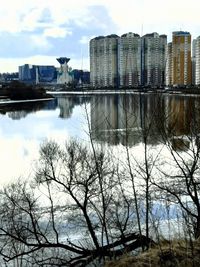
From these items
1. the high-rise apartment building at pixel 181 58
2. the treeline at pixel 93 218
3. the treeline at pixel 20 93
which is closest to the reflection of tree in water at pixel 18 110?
the treeline at pixel 20 93

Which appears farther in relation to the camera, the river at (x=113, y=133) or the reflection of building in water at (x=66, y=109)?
the reflection of building in water at (x=66, y=109)

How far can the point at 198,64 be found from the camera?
69.3 meters

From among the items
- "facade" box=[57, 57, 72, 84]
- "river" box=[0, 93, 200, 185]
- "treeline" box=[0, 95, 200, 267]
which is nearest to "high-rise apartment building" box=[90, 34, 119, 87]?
"river" box=[0, 93, 200, 185]

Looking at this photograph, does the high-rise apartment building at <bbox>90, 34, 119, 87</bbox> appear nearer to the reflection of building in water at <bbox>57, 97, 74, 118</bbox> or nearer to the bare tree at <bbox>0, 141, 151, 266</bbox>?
the reflection of building in water at <bbox>57, 97, 74, 118</bbox>

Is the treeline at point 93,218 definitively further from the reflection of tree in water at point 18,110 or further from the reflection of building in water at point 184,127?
the reflection of tree in water at point 18,110

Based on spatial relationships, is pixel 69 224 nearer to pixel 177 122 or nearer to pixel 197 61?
pixel 177 122

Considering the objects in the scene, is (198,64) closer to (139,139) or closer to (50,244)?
(139,139)

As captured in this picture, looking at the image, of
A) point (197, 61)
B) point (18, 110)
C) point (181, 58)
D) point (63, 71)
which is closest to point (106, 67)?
point (18, 110)

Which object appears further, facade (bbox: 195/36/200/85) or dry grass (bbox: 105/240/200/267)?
facade (bbox: 195/36/200/85)

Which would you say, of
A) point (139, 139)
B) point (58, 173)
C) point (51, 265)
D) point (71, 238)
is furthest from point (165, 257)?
point (139, 139)

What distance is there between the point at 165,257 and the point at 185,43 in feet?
226

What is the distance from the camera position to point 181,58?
60.6 meters

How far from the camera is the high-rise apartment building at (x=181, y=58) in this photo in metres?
58.0

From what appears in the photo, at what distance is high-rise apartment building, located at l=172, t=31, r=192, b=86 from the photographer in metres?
58.0
